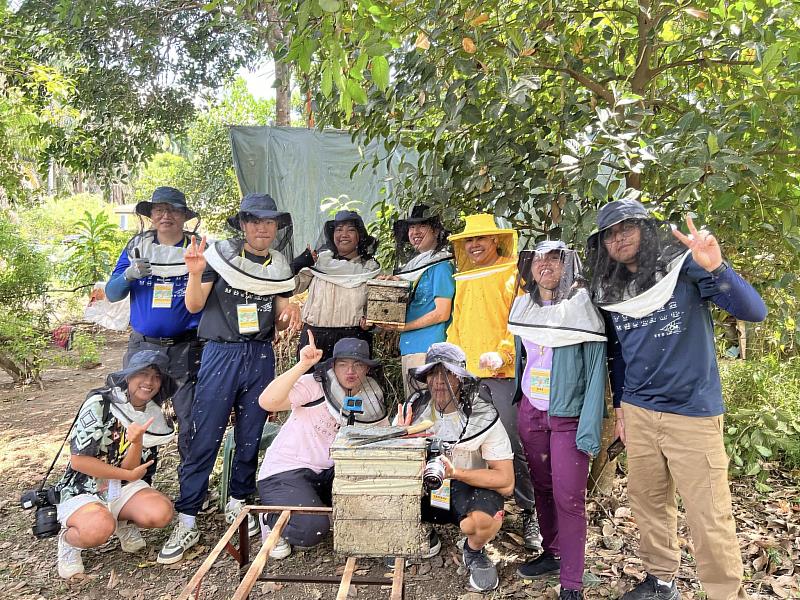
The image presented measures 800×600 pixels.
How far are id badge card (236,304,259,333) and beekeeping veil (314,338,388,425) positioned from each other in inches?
19.2

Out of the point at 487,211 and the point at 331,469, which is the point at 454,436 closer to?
the point at 331,469

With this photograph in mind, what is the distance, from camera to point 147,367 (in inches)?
129

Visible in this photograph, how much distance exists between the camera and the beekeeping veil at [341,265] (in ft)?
12.5

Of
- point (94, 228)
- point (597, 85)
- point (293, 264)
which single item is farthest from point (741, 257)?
point (94, 228)

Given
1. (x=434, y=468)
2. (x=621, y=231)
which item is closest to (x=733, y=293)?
(x=621, y=231)

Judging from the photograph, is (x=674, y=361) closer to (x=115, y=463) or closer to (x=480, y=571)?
(x=480, y=571)

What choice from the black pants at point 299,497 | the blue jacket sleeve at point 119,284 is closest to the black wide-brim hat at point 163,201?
the blue jacket sleeve at point 119,284

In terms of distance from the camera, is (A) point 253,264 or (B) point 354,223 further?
(B) point 354,223

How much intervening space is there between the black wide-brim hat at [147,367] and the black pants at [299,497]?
0.73 metres

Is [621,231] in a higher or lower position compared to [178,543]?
higher

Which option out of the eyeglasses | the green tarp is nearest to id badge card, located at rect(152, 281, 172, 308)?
the eyeglasses

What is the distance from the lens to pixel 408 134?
384 cm

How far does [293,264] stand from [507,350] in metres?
1.40

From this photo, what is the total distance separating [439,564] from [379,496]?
1.42m
